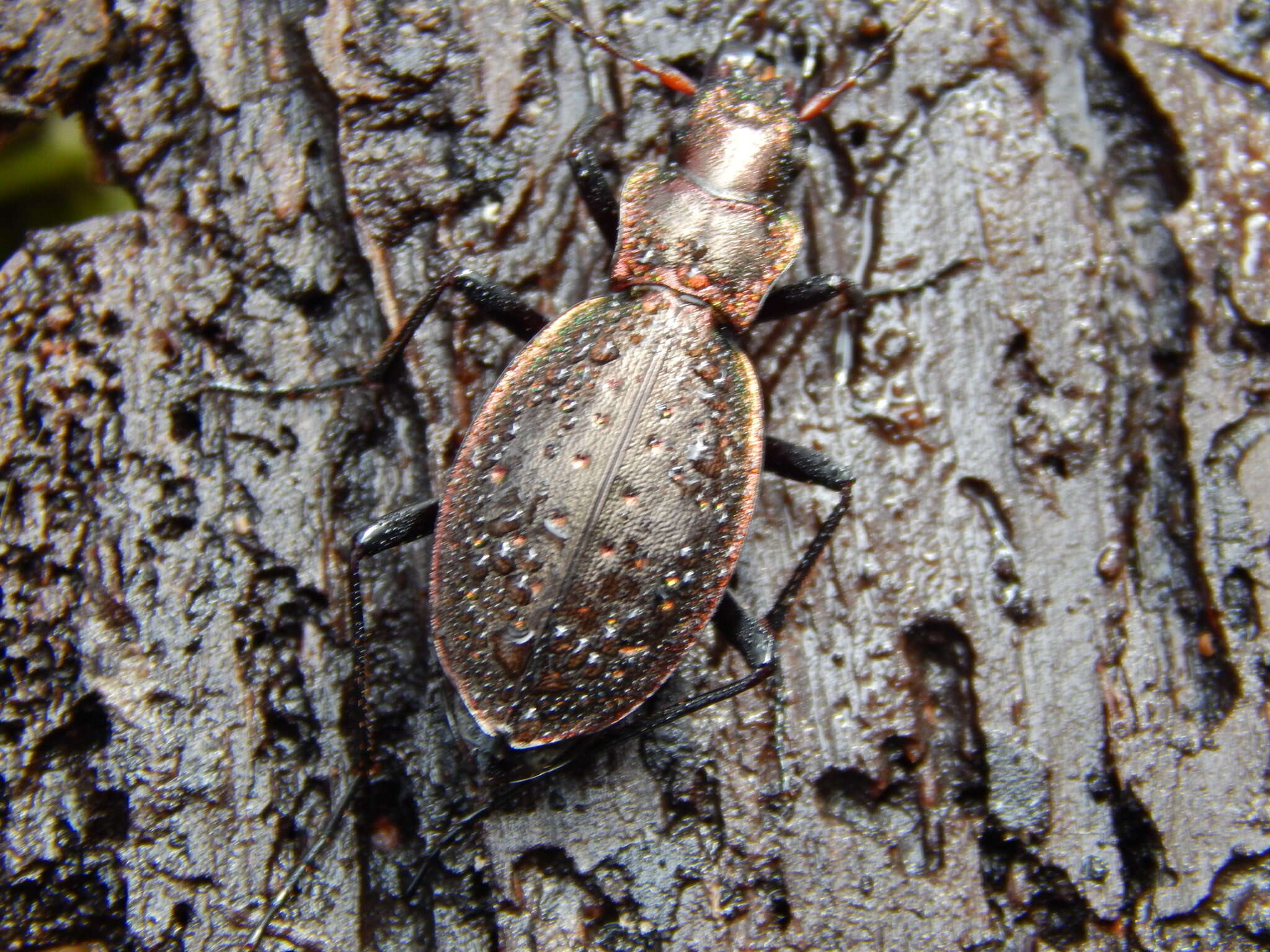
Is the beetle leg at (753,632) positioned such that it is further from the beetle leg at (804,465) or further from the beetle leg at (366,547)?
the beetle leg at (366,547)

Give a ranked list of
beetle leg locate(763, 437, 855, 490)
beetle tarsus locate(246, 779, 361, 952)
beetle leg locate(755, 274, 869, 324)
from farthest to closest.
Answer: beetle leg locate(755, 274, 869, 324) → beetle leg locate(763, 437, 855, 490) → beetle tarsus locate(246, 779, 361, 952)

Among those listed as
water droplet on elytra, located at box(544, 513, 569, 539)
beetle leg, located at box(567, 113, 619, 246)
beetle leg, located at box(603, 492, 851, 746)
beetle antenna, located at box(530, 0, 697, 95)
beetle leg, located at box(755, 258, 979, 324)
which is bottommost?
beetle leg, located at box(603, 492, 851, 746)

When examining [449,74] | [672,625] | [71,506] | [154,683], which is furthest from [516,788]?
[449,74]

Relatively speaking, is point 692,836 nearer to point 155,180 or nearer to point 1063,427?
point 1063,427

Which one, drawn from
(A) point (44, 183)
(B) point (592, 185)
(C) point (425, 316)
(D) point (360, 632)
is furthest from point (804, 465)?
(A) point (44, 183)

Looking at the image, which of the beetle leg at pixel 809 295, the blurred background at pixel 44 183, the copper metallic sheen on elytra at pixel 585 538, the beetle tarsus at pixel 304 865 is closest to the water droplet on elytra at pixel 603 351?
the copper metallic sheen on elytra at pixel 585 538

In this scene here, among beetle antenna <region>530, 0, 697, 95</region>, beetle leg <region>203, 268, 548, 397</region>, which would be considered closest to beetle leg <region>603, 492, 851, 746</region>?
beetle leg <region>203, 268, 548, 397</region>

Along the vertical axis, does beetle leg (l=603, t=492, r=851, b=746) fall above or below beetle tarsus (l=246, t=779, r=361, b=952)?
above

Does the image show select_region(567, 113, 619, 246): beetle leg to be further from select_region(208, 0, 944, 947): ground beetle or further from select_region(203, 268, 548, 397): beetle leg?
select_region(203, 268, 548, 397): beetle leg
